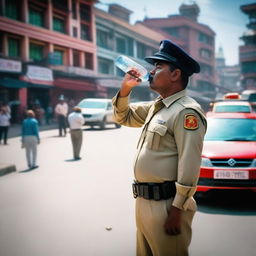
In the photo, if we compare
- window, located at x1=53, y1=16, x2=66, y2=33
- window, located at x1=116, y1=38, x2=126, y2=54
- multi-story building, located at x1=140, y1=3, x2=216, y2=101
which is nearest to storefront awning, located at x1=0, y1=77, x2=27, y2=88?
window, located at x1=53, y1=16, x2=66, y2=33

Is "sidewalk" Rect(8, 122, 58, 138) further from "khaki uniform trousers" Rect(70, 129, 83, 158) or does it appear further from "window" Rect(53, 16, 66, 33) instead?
"window" Rect(53, 16, 66, 33)

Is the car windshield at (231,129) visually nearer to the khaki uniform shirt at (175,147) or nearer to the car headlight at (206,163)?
the car headlight at (206,163)

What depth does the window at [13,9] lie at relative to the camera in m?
27.9

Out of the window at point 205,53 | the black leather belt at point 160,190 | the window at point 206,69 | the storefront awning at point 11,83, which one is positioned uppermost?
the window at point 205,53

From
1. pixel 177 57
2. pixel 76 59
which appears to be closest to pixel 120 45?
pixel 76 59

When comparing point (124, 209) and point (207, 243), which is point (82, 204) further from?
point (207, 243)

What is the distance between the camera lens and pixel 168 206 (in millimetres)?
2238

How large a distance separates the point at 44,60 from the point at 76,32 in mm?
9823

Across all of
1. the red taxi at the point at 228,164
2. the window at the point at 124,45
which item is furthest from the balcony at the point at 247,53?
the red taxi at the point at 228,164

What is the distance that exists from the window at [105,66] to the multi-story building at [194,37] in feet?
72.0

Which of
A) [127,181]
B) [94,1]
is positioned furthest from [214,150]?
[94,1]

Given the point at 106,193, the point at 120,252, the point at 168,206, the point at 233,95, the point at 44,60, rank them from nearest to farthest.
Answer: the point at 168,206
the point at 120,252
the point at 106,193
the point at 233,95
the point at 44,60

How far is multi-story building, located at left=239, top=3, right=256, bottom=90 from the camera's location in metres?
60.4

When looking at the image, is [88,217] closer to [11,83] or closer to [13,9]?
[11,83]
